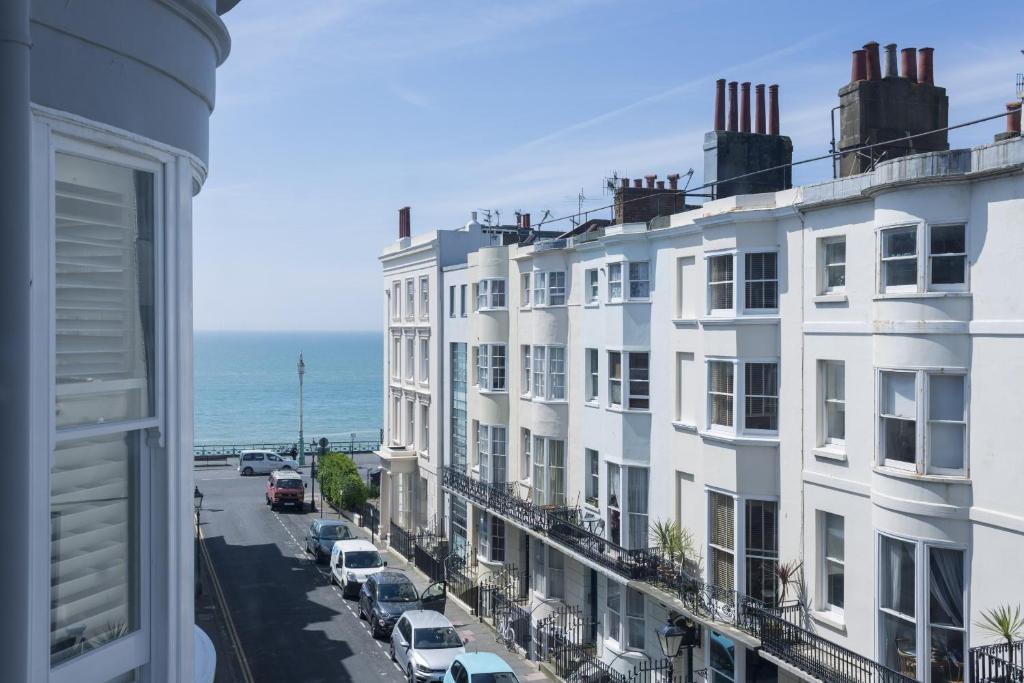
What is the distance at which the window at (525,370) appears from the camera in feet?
109

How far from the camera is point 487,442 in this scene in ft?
117

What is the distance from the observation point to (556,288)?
101 feet

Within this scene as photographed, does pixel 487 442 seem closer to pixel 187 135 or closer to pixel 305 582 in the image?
pixel 305 582

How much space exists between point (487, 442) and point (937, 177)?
22.2 metres

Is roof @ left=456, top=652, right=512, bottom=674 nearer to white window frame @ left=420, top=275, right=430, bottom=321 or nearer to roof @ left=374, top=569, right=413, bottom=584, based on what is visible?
roof @ left=374, top=569, right=413, bottom=584

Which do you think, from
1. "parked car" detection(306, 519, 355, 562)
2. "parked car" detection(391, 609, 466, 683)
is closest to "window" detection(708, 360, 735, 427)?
"parked car" detection(391, 609, 466, 683)

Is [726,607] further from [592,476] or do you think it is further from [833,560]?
[592,476]

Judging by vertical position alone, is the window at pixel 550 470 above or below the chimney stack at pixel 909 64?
below

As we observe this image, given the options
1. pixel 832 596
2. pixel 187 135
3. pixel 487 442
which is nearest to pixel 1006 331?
pixel 832 596

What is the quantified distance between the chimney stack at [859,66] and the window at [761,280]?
3988mm

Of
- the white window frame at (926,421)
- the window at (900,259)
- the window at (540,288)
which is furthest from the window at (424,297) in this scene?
the white window frame at (926,421)

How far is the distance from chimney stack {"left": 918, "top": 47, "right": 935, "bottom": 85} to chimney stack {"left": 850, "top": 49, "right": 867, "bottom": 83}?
123 centimetres

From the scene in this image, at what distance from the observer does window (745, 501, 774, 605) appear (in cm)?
2039

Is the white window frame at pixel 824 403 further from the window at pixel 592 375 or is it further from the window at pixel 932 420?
the window at pixel 592 375
